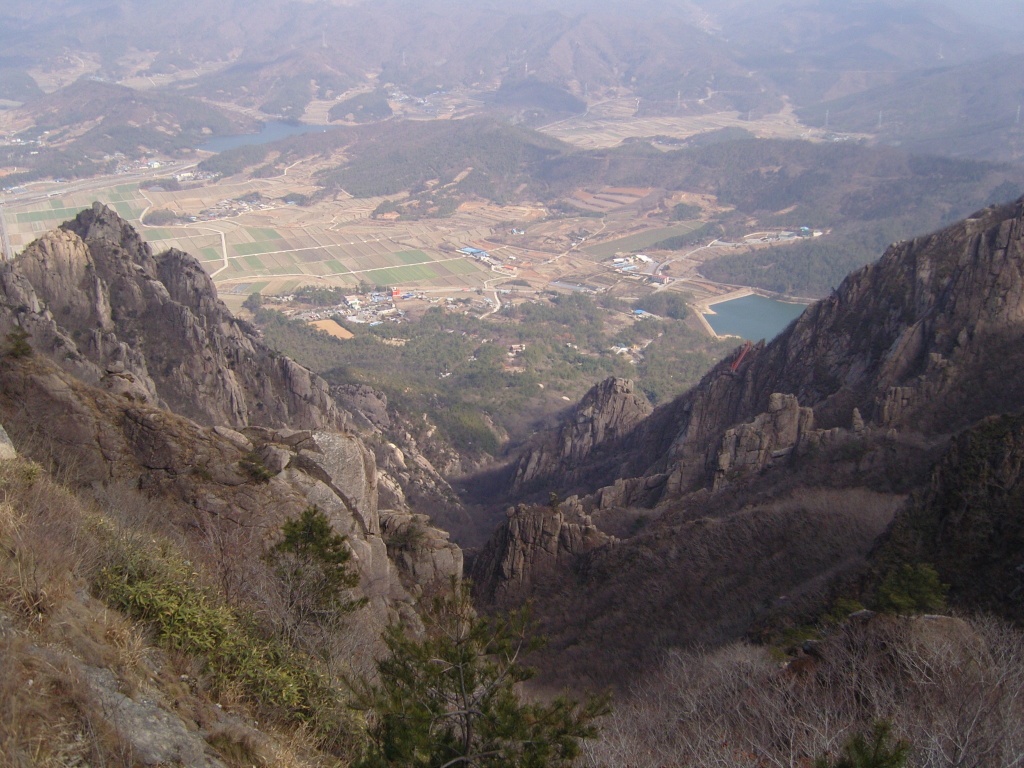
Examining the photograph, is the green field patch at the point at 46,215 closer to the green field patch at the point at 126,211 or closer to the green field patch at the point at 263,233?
the green field patch at the point at 126,211

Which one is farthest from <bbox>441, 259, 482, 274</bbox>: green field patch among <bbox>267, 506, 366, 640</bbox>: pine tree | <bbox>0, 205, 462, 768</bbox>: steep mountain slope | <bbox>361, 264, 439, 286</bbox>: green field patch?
<bbox>267, 506, 366, 640</bbox>: pine tree

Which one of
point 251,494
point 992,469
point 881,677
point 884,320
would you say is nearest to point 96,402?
point 251,494

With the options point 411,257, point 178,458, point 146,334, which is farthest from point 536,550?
point 411,257

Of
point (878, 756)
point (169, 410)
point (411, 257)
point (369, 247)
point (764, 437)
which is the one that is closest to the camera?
point (878, 756)

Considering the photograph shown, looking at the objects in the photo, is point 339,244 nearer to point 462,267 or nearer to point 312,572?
point 462,267

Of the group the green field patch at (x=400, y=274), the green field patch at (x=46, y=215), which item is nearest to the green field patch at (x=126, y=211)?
the green field patch at (x=46, y=215)

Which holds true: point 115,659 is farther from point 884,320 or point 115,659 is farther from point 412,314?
point 412,314
